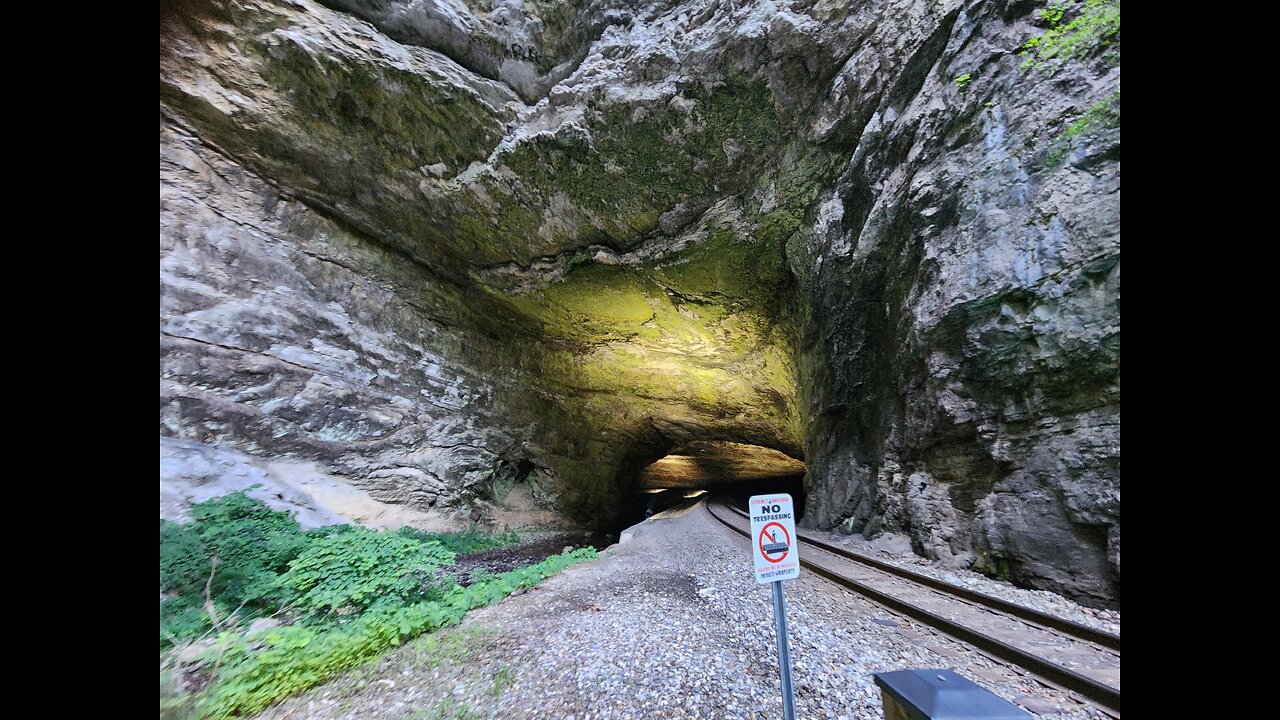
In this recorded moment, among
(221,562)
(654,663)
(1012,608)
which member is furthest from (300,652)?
(1012,608)

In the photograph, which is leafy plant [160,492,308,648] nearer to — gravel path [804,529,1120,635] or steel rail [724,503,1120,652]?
steel rail [724,503,1120,652]

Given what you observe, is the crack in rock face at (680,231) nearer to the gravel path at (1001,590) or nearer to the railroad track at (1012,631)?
the gravel path at (1001,590)

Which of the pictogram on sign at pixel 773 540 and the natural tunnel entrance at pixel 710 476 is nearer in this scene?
the pictogram on sign at pixel 773 540

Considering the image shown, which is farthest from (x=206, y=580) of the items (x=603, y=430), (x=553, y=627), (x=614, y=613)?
(x=603, y=430)

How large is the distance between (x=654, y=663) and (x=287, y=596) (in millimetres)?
4660

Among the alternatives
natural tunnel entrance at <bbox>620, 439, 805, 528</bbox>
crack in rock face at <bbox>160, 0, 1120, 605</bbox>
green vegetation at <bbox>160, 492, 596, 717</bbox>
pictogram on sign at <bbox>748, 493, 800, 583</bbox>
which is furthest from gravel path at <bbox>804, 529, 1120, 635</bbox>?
natural tunnel entrance at <bbox>620, 439, 805, 528</bbox>

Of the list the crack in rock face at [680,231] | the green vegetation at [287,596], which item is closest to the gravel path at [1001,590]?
the crack in rock face at [680,231]

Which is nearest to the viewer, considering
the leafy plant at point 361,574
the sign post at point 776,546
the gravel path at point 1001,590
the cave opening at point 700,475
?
the sign post at point 776,546

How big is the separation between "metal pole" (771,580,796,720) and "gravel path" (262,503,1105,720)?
87cm

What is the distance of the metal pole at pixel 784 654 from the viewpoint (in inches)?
74.8

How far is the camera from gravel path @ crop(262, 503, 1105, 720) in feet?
8.84

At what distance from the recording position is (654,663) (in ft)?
10.5

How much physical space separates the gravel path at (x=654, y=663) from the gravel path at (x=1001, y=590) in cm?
140
